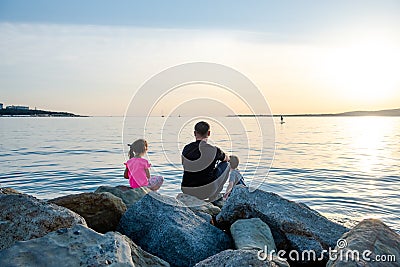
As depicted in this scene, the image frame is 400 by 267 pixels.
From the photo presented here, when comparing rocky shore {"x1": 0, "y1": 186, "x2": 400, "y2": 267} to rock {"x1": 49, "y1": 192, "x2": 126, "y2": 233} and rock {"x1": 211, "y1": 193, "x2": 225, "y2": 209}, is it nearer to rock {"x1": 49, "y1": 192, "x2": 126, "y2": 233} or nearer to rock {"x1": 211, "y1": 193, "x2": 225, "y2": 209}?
rock {"x1": 49, "y1": 192, "x2": 126, "y2": 233}

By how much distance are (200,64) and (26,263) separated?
3886 millimetres

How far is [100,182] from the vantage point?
1483cm

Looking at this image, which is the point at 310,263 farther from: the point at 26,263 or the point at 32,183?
the point at 32,183

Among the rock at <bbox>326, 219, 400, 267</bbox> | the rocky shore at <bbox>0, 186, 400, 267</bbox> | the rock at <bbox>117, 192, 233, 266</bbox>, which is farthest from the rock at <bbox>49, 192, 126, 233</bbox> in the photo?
the rock at <bbox>326, 219, 400, 267</bbox>

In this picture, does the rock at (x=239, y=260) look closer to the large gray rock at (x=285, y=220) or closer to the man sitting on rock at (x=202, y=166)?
the large gray rock at (x=285, y=220)

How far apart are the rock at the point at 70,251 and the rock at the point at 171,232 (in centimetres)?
134

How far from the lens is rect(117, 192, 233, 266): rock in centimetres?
494

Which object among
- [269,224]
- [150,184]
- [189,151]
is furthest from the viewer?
[150,184]

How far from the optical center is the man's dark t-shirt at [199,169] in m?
8.62

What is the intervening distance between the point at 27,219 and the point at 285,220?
10.4 feet

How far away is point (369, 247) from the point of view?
158 inches

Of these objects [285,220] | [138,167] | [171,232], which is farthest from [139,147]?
[285,220]

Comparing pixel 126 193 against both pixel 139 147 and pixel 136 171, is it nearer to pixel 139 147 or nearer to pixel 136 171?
pixel 136 171

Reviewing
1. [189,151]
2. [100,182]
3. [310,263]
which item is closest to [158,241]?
[310,263]
